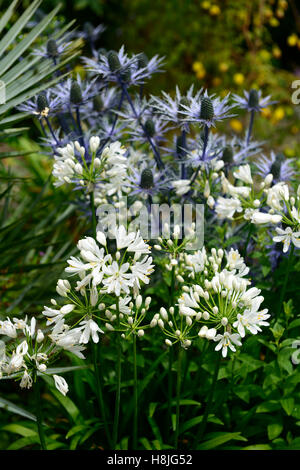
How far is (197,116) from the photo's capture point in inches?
86.0

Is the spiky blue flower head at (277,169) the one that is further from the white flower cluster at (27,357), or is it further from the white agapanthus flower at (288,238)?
the white flower cluster at (27,357)

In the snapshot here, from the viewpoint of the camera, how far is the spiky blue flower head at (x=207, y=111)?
2.13 metres

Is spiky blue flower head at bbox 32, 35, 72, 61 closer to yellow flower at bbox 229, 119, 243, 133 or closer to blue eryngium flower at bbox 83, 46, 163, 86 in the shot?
blue eryngium flower at bbox 83, 46, 163, 86

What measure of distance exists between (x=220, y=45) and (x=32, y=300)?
5.83 metres

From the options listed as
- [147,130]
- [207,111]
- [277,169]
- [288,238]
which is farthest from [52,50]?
[288,238]

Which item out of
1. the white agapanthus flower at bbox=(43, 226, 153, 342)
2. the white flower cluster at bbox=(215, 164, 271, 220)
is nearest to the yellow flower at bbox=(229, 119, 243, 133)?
the white flower cluster at bbox=(215, 164, 271, 220)

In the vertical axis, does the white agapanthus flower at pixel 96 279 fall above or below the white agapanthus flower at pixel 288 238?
below

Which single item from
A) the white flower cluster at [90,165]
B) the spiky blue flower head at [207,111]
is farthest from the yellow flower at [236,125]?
the white flower cluster at [90,165]

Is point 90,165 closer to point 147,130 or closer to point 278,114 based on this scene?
point 147,130

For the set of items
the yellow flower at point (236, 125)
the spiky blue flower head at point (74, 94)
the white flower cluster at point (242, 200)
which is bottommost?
the white flower cluster at point (242, 200)

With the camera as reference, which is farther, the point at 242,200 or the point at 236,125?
the point at 236,125

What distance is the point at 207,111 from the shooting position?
2133 millimetres

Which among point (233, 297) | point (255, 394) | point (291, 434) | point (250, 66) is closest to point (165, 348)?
point (255, 394)
